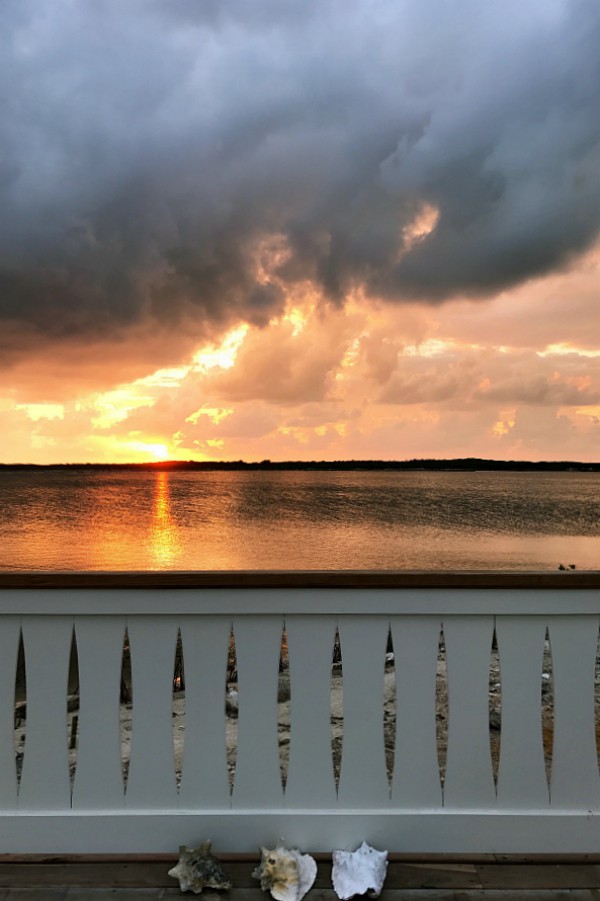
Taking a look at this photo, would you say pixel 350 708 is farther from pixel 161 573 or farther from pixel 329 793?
pixel 161 573

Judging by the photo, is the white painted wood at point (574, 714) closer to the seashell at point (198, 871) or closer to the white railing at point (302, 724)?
the white railing at point (302, 724)

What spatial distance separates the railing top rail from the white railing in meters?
0.02

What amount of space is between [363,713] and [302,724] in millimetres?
196

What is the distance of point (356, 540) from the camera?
1469 inches

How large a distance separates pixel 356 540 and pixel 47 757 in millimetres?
35711

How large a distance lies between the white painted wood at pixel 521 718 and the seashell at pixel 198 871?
2.94ft

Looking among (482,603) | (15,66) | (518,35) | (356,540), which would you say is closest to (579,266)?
(518,35)

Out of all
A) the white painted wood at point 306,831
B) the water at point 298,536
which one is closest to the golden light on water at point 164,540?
the water at point 298,536

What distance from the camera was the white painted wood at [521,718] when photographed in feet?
6.68

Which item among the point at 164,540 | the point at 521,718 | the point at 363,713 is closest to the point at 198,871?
the point at 363,713

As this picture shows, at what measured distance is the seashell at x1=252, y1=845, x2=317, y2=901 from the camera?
6.10ft

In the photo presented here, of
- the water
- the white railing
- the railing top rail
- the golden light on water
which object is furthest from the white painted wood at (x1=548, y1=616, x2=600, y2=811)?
the golden light on water

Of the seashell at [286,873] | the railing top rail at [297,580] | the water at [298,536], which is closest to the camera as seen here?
the seashell at [286,873]

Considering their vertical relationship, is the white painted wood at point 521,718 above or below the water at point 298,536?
above
